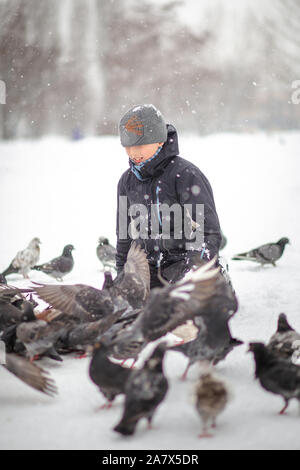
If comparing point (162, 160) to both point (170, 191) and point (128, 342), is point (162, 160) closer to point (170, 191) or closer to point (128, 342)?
point (170, 191)

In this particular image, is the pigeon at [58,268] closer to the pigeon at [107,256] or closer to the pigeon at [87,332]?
the pigeon at [107,256]

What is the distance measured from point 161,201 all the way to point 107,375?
1877 mm

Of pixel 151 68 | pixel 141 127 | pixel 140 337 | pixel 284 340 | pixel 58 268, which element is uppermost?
pixel 151 68

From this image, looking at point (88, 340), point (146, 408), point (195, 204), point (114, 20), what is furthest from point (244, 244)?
point (114, 20)

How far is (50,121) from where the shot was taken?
1213cm

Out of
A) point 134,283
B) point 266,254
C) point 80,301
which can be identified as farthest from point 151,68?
point 80,301

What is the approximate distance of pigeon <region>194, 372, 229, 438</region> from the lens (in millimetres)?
1882

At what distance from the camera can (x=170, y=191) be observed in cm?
376

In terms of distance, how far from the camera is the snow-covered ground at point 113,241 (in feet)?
6.55

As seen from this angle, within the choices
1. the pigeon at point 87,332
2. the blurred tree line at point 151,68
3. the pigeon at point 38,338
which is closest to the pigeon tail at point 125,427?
the pigeon at point 87,332

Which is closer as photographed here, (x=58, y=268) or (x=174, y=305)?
(x=174, y=305)

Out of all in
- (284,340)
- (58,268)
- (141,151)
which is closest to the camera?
(284,340)

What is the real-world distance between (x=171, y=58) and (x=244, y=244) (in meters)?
6.24
